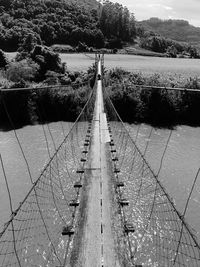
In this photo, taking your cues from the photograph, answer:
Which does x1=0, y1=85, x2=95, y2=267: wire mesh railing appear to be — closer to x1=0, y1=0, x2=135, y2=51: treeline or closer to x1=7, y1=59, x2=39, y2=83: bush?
x1=7, y1=59, x2=39, y2=83: bush

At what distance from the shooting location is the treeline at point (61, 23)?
57.1 meters

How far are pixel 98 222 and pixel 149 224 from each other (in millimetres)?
3761

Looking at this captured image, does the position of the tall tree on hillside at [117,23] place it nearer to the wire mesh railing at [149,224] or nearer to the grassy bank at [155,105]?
the grassy bank at [155,105]

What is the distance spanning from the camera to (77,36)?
6312 cm

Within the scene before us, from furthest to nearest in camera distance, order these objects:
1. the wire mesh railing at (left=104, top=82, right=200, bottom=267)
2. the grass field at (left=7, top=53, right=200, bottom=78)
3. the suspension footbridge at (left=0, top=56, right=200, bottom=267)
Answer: the grass field at (left=7, top=53, right=200, bottom=78)
the wire mesh railing at (left=104, top=82, right=200, bottom=267)
the suspension footbridge at (left=0, top=56, right=200, bottom=267)

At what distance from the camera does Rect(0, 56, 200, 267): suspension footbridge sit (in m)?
6.76

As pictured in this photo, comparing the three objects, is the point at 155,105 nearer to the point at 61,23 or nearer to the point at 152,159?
the point at 152,159

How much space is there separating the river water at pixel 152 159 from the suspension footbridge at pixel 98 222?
770mm

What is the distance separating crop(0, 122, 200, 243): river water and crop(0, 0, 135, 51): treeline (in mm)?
31315

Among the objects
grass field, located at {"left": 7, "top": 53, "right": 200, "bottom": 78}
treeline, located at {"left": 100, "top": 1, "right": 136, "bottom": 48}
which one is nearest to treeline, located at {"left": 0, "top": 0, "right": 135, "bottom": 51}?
treeline, located at {"left": 100, "top": 1, "right": 136, "bottom": 48}

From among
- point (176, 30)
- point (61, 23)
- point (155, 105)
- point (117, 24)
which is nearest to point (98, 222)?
point (155, 105)

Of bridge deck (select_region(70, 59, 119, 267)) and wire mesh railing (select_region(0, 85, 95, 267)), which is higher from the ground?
bridge deck (select_region(70, 59, 119, 267))

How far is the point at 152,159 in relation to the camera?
53.9 ft

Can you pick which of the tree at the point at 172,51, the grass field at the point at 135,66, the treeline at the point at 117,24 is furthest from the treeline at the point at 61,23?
the tree at the point at 172,51
